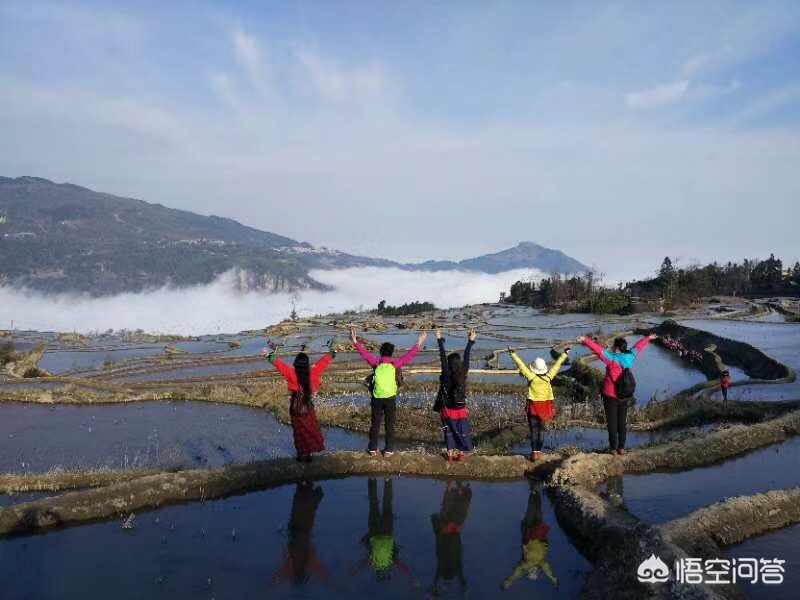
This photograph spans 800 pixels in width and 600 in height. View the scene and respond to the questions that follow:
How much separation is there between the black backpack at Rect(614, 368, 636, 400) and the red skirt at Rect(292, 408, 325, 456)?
5334mm

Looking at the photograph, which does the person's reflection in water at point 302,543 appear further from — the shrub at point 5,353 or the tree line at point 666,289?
the tree line at point 666,289

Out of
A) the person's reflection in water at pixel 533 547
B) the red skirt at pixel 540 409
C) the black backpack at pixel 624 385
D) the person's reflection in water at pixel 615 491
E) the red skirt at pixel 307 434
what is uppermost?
the black backpack at pixel 624 385

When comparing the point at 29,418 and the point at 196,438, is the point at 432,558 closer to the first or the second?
the point at 196,438

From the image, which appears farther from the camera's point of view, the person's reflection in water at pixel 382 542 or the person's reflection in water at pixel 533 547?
the person's reflection in water at pixel 382 542

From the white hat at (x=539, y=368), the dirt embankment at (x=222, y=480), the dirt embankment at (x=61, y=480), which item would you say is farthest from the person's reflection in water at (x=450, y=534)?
the dirt embankment at (x=61, y=480)

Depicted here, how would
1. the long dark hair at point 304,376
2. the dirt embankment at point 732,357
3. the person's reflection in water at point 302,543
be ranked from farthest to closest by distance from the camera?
Result: 1. the dirt embankment at point 732,357
2. the long dark hair at point 304,376
3. the person's reflection in water at point 302,543

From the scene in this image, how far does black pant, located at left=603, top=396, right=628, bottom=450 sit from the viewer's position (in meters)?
11.0

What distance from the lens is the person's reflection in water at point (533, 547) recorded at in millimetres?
7062

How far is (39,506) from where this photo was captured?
8.96m

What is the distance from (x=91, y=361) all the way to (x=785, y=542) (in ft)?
163

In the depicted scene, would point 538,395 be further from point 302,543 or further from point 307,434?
point 302,543

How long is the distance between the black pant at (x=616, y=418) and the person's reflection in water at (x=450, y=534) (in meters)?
2.95

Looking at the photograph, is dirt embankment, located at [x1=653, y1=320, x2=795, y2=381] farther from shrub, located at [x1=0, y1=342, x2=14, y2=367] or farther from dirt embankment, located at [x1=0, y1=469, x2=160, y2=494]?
shrub, located at [x1=0, y1=342, x2=14, y2=367]

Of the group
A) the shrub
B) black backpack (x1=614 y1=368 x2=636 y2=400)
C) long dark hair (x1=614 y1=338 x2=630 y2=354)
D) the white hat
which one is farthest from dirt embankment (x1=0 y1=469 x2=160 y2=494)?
the shrub
